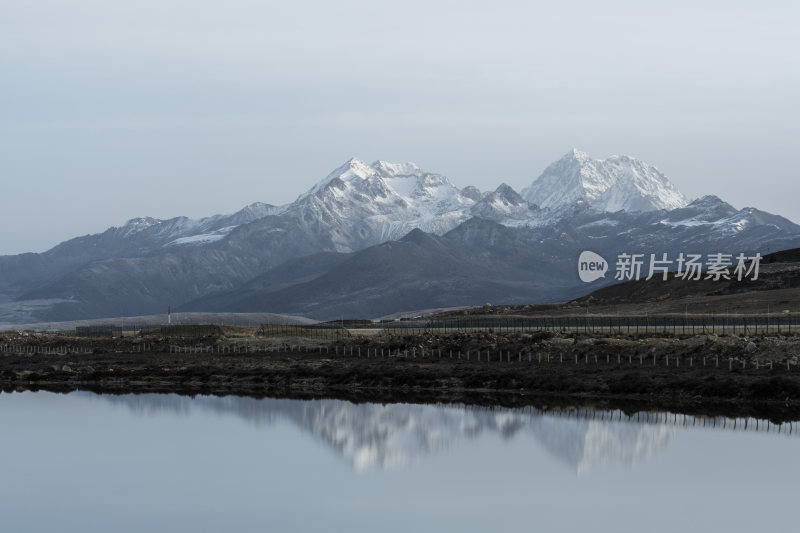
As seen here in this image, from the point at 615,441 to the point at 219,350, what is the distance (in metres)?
68.3

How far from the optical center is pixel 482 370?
9669cm

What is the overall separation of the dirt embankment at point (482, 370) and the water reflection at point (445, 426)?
5098 mm

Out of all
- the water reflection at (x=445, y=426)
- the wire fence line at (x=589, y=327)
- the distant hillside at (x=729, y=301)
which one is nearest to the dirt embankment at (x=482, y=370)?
the water reflection at (x=445, y=426)

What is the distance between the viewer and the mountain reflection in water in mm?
65875

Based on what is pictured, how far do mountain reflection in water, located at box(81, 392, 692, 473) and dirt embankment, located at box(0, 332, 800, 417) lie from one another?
6.00 m

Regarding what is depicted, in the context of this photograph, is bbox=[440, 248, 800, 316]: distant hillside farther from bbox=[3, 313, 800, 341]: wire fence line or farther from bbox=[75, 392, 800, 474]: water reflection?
bbox=[75, 392, 800, 474]: water reflection

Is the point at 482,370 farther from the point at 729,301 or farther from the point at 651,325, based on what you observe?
the point at 729,301

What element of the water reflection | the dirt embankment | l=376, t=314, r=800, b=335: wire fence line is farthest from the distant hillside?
the water reflection

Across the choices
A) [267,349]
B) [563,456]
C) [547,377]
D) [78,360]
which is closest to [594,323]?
[267,349]

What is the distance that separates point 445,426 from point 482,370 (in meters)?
21.1

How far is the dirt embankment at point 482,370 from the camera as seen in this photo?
83.9m

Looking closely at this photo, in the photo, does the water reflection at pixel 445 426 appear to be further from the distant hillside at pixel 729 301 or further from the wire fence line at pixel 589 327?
the distant hillside at pixel 729 301

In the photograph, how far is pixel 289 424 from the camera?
7981 cm

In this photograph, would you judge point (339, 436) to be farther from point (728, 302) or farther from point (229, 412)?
point (728, 302)
